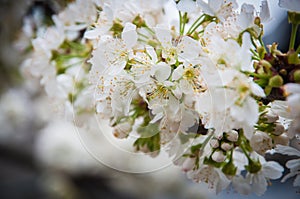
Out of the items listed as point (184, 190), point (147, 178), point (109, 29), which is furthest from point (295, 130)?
point (147, 178)

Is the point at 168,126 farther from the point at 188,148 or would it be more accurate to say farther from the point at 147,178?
the point at 147,178

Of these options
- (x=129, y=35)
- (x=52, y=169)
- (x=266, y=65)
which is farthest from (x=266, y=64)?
(x=52, y=169)

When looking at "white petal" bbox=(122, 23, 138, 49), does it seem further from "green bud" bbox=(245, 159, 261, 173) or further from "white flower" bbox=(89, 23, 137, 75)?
"green bud" bbox=(245, 159, 261, 173)

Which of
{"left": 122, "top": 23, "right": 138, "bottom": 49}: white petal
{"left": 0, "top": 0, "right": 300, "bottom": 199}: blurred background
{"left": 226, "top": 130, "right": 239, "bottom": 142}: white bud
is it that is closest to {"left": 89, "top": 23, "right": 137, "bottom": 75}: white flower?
{"left": 122, "top": 23, "right": 138, "bottom": 49}: white petal

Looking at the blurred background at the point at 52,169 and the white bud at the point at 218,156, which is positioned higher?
the white bud at the point at 218,156

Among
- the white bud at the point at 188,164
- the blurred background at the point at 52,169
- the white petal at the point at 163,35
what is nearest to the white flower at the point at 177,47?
the white petal at the point at 163,35

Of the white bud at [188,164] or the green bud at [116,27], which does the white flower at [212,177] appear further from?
the green bud at [116,27]

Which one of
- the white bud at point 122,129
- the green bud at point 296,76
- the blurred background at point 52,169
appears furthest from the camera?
the blurred background at point 52,169

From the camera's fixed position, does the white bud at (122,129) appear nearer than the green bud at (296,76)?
No
